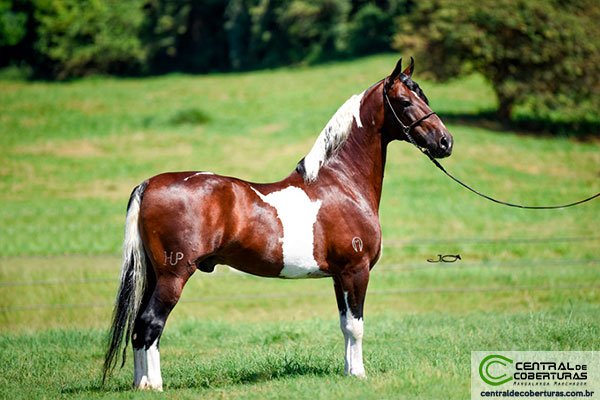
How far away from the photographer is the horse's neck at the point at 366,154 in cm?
592

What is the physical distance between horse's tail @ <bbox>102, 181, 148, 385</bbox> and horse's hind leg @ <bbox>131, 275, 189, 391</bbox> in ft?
0.36

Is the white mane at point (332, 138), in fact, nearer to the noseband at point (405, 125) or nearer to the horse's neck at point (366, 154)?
the horse's neck at point (366, 154)

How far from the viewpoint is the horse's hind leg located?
17.4 ft

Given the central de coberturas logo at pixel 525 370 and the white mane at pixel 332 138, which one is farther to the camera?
the white mane at pixel 332 138

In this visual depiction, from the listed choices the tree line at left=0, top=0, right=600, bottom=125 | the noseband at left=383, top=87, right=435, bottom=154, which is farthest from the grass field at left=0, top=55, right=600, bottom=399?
the tree line at left=0, top=0, right=600, bottom=125

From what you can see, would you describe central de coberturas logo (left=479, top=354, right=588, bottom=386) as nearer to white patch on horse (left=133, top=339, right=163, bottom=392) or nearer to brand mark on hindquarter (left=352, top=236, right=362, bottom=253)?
brand mark on hindquarter (left=352, top=236, right=362, bottom=253)

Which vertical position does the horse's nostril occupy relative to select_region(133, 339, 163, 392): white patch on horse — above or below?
above

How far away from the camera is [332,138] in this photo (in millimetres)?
5898

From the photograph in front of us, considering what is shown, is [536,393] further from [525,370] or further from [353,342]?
[353,342]

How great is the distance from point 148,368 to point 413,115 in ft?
10.4

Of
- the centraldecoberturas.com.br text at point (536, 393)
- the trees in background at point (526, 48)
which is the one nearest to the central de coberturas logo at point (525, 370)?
the centraldecoberturas.com.br text at point (536, 393)

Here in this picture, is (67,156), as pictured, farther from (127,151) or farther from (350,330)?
(350,330)

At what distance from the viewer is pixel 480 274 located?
547 inches

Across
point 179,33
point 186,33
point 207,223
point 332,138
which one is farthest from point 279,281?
point 186,33
